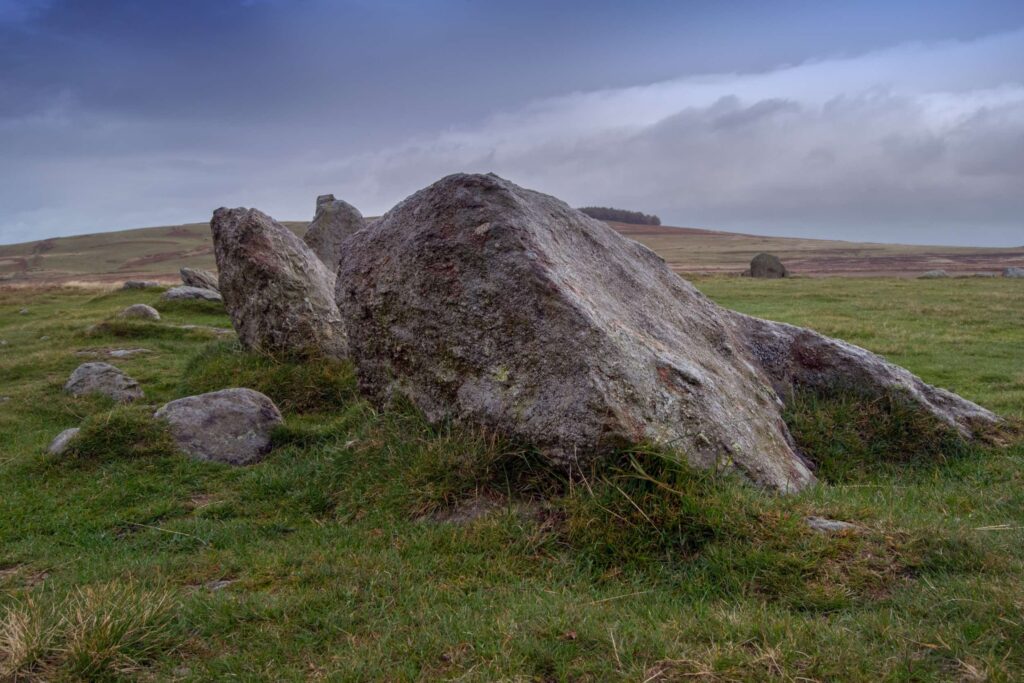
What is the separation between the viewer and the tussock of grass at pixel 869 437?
26.1ft

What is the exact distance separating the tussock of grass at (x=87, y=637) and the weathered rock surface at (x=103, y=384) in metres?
8.33

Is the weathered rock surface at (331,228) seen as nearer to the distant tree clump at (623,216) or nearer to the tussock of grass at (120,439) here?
the tussock of grass at (120,439)

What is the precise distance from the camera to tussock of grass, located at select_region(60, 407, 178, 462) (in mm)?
8945

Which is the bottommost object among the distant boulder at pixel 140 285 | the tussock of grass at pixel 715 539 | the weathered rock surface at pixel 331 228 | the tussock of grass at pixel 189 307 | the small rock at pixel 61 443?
the small rock at pixel 61 443

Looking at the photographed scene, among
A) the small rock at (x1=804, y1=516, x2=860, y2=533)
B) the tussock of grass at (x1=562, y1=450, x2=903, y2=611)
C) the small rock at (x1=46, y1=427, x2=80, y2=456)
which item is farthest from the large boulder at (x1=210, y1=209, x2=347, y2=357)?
the small rock at (x1=804, y1=516, x2=860, y2=533)

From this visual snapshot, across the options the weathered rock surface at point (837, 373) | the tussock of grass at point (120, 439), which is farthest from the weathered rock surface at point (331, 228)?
the weathered rock surface at point (837, 373)

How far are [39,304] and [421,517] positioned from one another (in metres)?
31.5

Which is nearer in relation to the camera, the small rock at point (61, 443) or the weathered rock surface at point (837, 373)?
the weathered rock surface at point (837, 373)

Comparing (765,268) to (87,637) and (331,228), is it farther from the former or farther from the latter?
(87,637)

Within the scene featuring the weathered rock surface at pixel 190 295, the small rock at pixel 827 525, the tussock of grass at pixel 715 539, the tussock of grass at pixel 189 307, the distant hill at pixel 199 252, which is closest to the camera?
the tussock of grass at pixel 715 539

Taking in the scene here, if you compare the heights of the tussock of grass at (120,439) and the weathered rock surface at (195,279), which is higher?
the weathered rock surface at (195,279)

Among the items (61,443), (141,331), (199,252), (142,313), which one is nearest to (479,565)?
(61,443)

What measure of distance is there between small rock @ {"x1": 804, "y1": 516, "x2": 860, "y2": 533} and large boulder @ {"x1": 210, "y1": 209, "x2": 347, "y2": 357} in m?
8.88

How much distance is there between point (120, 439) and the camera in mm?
9117
